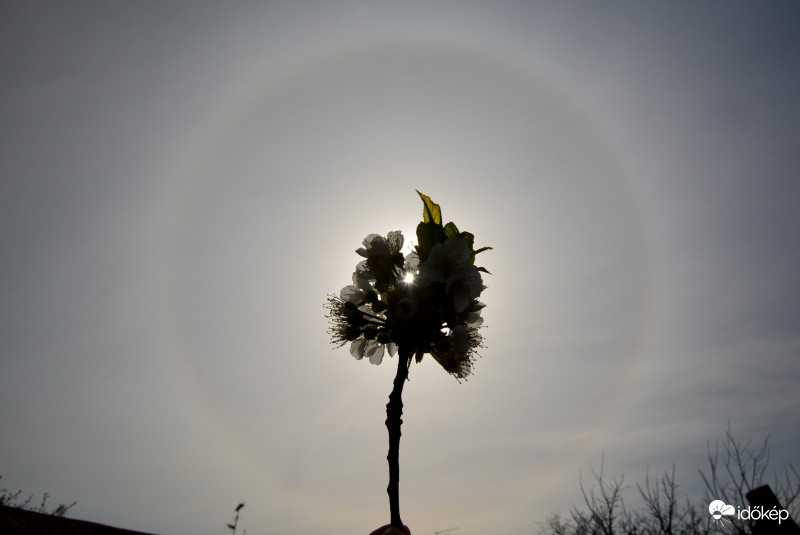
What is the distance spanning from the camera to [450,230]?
8.42 feet

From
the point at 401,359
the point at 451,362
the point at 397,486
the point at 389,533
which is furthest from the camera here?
the point at 451,362

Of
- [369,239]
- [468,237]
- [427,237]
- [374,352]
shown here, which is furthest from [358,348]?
[468,237]

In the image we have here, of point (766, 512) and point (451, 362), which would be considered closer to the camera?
point (451, 362)

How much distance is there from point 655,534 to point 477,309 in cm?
1546

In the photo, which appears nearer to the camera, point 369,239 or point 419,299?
point 419,299

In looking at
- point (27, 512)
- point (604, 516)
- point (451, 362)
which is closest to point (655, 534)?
point (604, 516)

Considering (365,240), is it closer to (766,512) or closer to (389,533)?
(389,533)

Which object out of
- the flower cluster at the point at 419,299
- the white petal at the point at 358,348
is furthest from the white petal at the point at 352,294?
the white petal at the point at 358,348

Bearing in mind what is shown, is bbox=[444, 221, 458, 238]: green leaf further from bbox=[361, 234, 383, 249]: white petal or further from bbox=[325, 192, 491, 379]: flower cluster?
bbox=[361, 234, 383, 249]: white petal

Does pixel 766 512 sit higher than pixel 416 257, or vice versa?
pixel 416 257

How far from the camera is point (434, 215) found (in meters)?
2.58

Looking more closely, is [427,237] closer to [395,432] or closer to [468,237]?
[468,237]

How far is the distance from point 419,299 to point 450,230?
1.81 ft

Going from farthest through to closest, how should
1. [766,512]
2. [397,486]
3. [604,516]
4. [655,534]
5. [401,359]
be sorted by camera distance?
[604,516]
[655,534]
[766,512]
[401,359]
[397,486]
